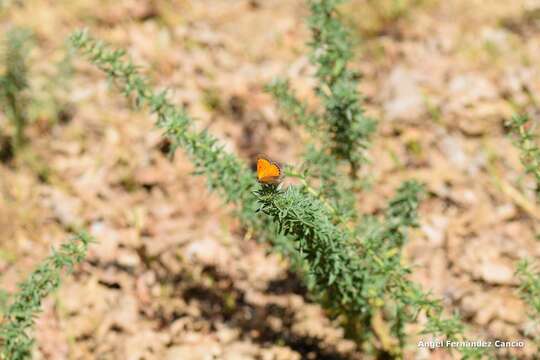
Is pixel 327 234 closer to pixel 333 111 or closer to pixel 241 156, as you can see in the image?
pixel 333 111

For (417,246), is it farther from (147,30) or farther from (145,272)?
(147,30)

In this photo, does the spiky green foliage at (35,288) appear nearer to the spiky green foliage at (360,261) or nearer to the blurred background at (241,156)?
the blurred background at (241,156)

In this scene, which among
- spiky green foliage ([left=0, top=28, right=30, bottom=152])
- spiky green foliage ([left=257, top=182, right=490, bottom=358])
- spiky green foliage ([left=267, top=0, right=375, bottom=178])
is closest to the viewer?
spiky green foliage ([left=257, top=182, right=490, bottom=358])

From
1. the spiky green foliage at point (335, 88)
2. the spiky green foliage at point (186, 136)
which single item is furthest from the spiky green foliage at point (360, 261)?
the spiky green foliage at point (186, 136)

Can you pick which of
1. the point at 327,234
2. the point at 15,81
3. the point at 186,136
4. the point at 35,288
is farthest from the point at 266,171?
the point at 15,81

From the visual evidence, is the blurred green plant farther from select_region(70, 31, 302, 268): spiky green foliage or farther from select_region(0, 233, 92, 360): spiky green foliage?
select_region(0, 233, 92, 360): spiky green foliage

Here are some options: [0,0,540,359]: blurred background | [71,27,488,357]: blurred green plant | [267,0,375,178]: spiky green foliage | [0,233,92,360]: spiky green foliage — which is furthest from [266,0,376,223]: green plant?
[0,233,92,360]: spiky green foliage
